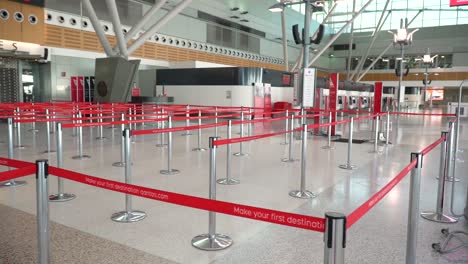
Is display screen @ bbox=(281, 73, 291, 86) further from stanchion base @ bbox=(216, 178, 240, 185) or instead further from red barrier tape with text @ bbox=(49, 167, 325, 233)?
red barrier tape with text @ bbox=(49, 167, 325, 233)

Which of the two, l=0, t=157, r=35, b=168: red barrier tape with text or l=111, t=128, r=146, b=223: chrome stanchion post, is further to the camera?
l=111, t=128, r=146, b=223: chrome stanchion post

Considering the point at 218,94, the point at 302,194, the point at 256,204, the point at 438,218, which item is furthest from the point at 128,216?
the point at 218,94

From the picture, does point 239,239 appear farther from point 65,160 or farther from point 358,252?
point 65,160

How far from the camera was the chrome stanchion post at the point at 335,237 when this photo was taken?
6.68 ft

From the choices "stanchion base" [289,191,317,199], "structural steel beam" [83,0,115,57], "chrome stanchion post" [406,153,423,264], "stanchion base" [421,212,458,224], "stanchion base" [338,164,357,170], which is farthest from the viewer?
"structural steel beam" [83,0,115,57]

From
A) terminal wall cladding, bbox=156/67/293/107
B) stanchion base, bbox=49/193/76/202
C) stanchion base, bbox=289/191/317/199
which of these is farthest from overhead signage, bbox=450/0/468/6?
terminal wall cladding, bbox=156/67/293/107

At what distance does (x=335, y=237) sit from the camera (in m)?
2.06

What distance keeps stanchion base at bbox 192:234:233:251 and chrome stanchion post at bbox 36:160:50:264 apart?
58.6 inches

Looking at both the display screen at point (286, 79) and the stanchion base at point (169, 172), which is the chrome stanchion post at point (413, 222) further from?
the display screen at point (286, 79)

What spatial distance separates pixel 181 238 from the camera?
13.7 ft

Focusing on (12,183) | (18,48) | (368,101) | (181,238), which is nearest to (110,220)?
(181,238)

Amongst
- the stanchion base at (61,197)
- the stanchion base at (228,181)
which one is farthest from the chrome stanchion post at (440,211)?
the stanchion base at (61,197)

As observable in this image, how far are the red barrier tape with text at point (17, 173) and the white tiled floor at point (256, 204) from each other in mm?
1435

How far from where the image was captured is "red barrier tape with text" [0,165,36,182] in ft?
9.15
